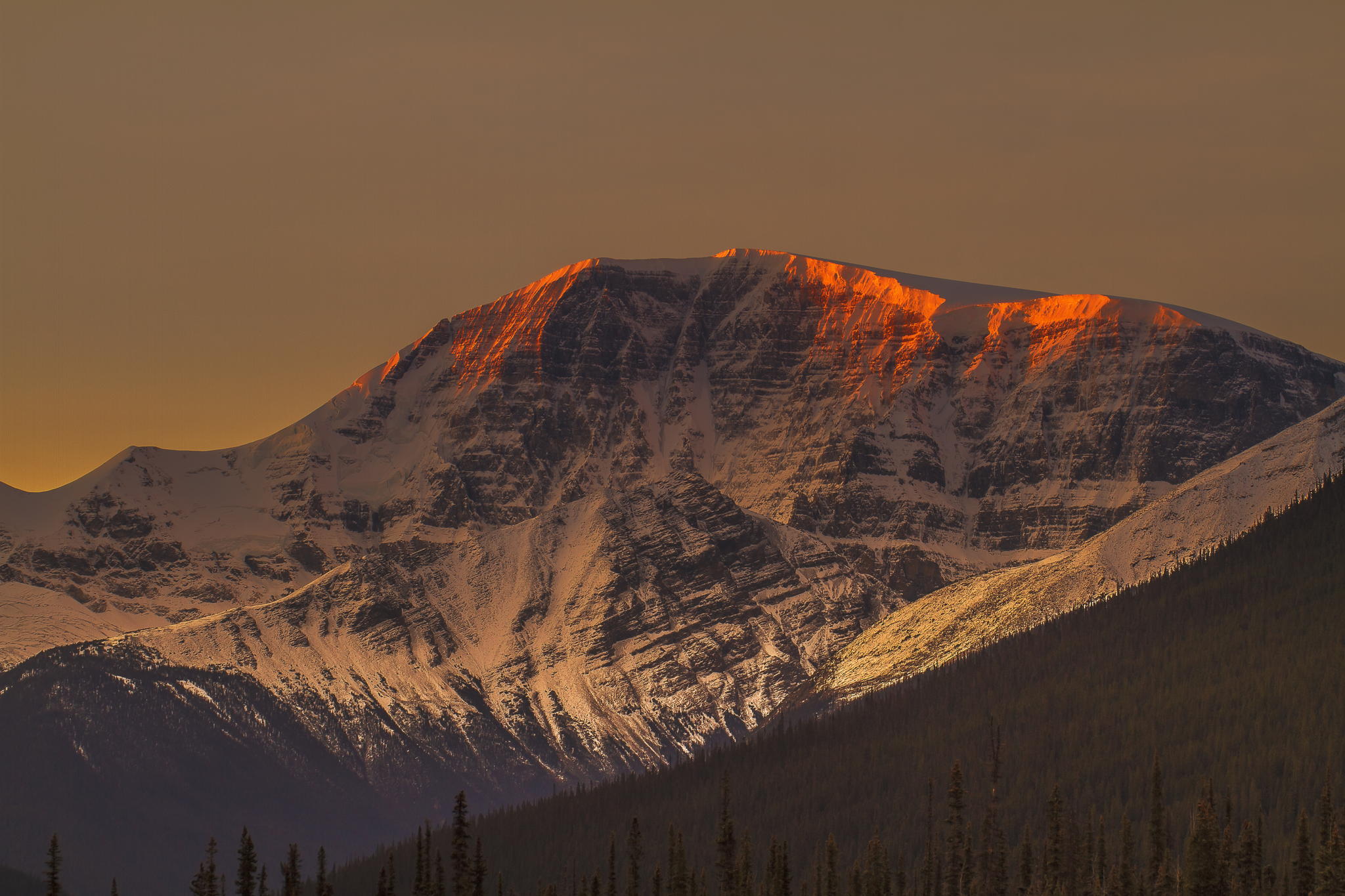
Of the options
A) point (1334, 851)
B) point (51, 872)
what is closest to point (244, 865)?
point (51, 872)

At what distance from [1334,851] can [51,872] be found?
98.6 meters

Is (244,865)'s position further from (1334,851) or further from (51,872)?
(1334,851)

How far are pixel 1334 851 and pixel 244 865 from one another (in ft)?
274

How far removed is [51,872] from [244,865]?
14939 millimetres

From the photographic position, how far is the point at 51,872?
19912 cm

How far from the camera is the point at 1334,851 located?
199000mm

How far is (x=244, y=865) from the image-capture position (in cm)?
19862
